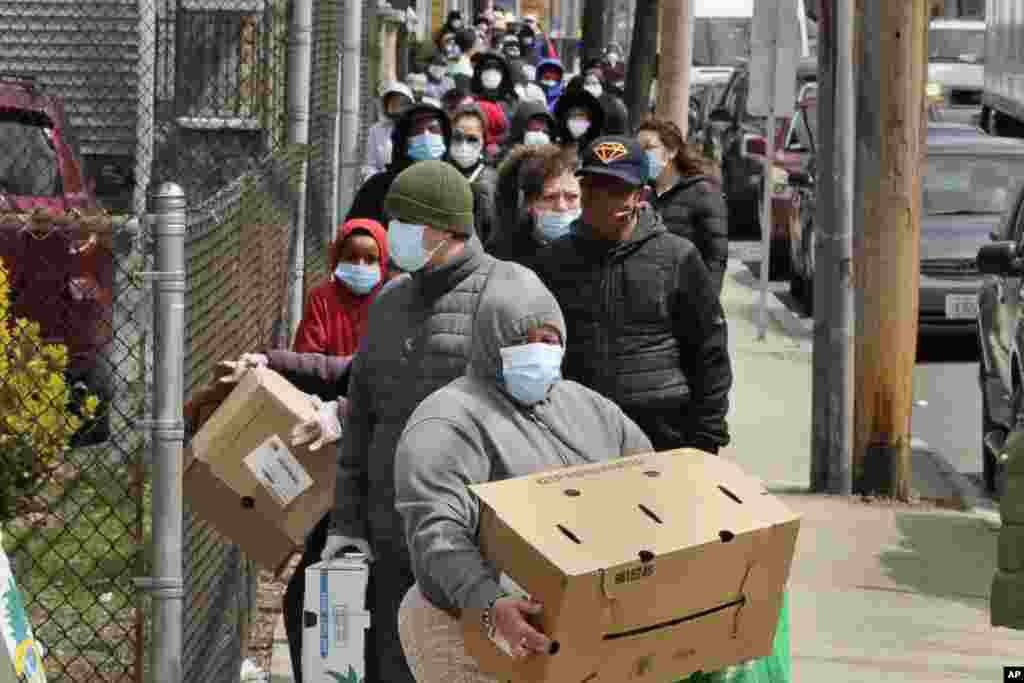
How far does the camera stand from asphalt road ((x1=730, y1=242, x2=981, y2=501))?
47.5 feet

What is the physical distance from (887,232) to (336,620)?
258 inches

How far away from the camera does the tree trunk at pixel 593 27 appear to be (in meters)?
46.8

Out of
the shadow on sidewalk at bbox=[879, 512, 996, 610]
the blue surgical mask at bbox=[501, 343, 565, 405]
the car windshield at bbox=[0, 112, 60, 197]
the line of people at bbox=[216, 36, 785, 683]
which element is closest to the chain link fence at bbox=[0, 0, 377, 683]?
the car windshield at bbox=[0, 112, 60, 197]

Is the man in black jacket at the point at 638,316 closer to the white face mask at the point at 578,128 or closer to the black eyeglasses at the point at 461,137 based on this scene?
the black eyeglasses at the point at 461,137

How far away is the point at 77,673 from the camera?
7516 millimetres

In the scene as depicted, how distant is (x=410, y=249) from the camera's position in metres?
5.93

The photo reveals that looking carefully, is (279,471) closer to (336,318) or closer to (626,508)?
(336,318)

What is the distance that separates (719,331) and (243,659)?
1896 millimetres

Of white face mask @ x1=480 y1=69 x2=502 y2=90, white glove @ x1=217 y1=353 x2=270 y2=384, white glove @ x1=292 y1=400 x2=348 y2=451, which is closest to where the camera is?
white glove @ x1=292 y1=400 x2=348 y2=451

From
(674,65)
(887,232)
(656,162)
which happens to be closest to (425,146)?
(656,162)

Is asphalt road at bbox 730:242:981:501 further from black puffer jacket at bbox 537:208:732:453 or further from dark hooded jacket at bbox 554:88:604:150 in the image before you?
black puffer jacket at bbox 537:208:732:453

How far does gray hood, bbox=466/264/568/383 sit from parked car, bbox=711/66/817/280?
664 inches

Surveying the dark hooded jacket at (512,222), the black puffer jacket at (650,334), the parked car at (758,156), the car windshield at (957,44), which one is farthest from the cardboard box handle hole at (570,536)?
the car windshield at (957,44)

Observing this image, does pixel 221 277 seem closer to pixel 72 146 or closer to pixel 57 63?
pixel 72 146
